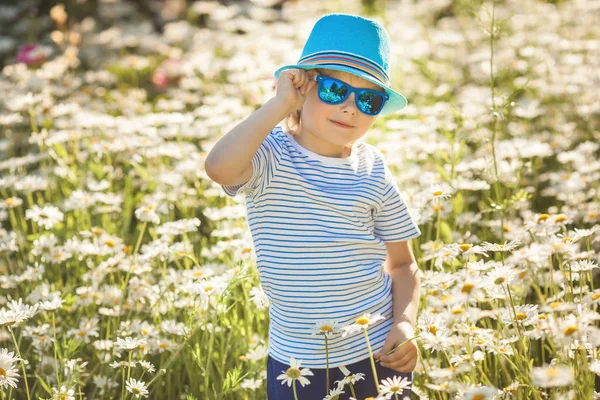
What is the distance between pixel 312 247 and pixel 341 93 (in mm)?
378

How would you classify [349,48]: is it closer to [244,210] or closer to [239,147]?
[239,147]

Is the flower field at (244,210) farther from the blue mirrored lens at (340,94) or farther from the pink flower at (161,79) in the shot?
the blue mirrored lens at (340,94)

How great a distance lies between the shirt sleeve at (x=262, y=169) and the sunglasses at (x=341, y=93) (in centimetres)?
17

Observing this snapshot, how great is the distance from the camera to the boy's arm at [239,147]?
1.73 meters

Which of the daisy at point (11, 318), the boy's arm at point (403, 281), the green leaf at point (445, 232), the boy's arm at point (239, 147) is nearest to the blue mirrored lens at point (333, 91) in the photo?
the boy's arm at point (239, 147)

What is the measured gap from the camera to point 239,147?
1727 millimetres

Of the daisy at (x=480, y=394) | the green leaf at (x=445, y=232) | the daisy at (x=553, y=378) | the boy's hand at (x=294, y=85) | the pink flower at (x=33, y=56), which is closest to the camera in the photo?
the daisy at (x=553, y=378)

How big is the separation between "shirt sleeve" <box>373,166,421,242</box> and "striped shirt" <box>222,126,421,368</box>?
1.5 inches

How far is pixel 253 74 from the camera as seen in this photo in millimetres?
4254

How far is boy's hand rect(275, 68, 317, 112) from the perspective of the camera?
70.7 inches

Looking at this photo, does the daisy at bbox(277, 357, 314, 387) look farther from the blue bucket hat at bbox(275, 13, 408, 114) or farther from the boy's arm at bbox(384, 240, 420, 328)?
the blue bucket hat at bbox(275, 13, 408, 114)

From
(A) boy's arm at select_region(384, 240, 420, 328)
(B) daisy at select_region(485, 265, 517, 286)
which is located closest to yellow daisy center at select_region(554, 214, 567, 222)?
(B) daisy at select_region(485, 265, 517, 286)

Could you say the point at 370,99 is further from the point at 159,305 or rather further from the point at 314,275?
the point at 159,305

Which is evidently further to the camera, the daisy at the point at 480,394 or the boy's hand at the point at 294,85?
the boy's hand at the point at 294,85
